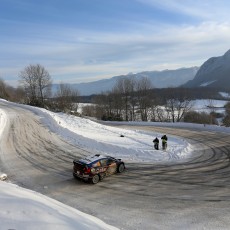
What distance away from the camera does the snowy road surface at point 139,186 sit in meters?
11.8

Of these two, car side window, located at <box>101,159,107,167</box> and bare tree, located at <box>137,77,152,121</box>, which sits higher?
bare tree, located at <box>137,77,152,121</box>

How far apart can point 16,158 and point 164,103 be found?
7529 cm

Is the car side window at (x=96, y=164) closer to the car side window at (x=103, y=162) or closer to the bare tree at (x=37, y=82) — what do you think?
Answer: the car side window at (x=103, y=162)

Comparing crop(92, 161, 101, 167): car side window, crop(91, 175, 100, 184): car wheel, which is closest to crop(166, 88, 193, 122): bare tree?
crop(92, 161, 101, 167): car side window

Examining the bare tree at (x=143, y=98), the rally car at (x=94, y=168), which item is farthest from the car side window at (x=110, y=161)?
the bare tree at (x=143, y=98)

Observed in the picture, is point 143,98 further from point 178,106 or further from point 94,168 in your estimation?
point 94,168

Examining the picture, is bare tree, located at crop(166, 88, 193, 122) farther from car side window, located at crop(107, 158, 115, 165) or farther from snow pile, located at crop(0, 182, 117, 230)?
snow pile, located at crop(0, 182, 117, 230)

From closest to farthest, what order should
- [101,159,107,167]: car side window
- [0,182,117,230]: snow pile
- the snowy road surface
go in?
[0,182,117,230]: snow pile
the snowy road surface
[101,159,107,167]: car side window

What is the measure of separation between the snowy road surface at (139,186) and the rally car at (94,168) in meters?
0.42

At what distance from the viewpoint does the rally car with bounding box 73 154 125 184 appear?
54.2 feet

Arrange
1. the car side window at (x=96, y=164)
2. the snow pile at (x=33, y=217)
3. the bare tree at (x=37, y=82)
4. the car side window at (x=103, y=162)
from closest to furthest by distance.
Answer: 1. the snow pile at (x=33, y=217)
2. the car side window at (x=96, y=164)
3. the car side window at (x=103, y=162)
4. the bare tree at (x=37, y=82)

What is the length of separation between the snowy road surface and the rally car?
16.5 inches

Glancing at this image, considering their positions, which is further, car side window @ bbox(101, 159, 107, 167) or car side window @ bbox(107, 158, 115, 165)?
car side window @ bbox(107, 158, 115, 165)

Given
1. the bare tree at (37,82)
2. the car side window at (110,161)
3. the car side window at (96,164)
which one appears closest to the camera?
the car side window at (96,164)
